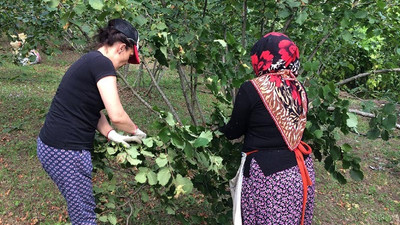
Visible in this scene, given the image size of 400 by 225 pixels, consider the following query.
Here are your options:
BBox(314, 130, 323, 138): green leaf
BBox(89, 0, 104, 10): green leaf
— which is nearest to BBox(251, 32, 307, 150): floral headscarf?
BBox(314, 130, 323, 138): green leaf

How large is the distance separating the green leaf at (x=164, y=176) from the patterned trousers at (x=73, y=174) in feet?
1.49

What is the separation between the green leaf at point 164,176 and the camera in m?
1.86

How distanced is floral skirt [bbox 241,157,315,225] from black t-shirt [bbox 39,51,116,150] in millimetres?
926

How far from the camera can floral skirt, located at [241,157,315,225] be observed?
187 centimetres

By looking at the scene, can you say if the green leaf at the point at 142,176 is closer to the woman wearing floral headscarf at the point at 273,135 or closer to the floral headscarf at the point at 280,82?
the woman wearing floral headscarf at the point at 273,135

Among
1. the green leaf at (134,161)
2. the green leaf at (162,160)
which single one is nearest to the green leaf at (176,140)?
the green leaf at (162,160)

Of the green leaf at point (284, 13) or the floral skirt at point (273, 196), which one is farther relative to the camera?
the green leaf at point (284, 13)

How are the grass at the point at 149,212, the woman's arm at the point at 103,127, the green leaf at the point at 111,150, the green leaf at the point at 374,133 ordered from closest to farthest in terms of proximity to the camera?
1. the green leaf at the point at 111,150
2. the woman's arm at the point at 103,127
3. the green leaf at the point at 374,133
4. the grass at the point at 149,212

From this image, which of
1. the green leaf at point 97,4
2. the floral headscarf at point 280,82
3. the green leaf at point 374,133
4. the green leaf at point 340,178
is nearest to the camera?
the green leaf at point 97,4

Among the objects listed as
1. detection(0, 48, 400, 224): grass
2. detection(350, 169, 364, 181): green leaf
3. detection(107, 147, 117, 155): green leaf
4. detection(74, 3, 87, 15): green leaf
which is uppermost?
detection(74, 3, 87, 15): green leaf

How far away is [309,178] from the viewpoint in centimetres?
196

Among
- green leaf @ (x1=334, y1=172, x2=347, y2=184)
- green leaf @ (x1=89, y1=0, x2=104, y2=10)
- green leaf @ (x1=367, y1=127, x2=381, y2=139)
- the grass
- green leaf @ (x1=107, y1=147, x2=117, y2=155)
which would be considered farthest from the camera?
the grass

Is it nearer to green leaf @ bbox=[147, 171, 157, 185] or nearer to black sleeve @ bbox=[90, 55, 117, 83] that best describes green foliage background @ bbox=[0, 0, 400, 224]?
green leaf @ bbox=[147, 171, 157, 185]

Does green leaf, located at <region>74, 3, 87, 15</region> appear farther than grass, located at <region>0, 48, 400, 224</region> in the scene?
No
